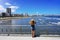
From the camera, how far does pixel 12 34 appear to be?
12.4 meters

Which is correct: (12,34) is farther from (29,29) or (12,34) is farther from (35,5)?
(35,5)

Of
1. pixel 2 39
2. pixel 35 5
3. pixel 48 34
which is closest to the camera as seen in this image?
pixel 2 39

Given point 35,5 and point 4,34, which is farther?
point 35,5

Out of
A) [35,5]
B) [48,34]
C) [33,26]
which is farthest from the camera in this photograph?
[35,5]

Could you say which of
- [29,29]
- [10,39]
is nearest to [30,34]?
[29,29]

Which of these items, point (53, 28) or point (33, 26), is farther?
point (53, 28)

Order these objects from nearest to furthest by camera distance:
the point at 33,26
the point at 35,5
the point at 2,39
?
the point at 2,39
the point at 33,26
the point at 35,5

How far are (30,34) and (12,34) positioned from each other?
1.49 m

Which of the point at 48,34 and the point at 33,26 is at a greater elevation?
the point at 33,26

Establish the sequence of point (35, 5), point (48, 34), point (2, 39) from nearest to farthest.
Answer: point (2, 39), point (48, 34), point (35, 5)

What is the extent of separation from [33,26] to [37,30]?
1195 millimetres

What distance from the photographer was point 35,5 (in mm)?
80250

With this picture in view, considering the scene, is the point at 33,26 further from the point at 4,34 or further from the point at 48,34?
the point at 4,34

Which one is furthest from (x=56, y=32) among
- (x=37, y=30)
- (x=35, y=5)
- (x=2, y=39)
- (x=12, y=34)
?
(x=35, y=5)
